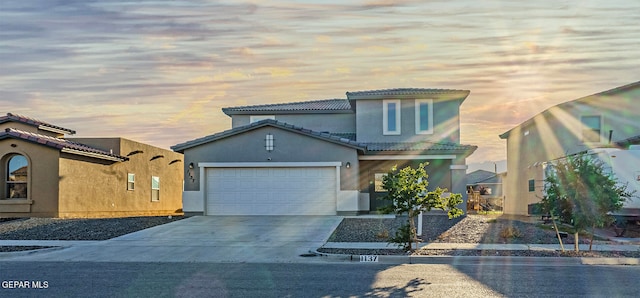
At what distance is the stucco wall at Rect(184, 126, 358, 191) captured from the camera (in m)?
24.3

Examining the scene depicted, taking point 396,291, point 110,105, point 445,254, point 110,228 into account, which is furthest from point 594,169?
point 110,105

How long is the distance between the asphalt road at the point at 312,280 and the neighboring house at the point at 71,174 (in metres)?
11.3

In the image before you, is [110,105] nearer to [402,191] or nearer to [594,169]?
[402,191]

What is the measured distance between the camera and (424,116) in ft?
92.2

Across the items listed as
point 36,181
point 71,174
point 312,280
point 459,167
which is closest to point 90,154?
point 71,174

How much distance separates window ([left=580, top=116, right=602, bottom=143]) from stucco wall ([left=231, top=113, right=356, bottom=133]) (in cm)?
1086

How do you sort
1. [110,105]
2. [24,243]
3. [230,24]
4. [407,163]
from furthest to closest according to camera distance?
[407,163] → [110,105] → [230,24] → [24,243]

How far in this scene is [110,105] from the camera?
23109 mm

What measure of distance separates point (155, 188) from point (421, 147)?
15143mm

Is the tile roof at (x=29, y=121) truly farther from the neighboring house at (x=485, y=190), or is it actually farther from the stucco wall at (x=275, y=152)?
the neighboring house at (x=485, y=190)

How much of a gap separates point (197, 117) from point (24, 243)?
12772mm

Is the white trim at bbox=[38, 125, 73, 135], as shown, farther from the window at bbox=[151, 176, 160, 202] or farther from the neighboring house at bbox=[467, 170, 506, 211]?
the neighboring house at bbox=[467, 170, 506, 211]

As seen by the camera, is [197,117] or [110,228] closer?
[110,228]

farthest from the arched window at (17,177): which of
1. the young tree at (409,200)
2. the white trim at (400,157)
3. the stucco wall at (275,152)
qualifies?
the young tree at (409,200)
